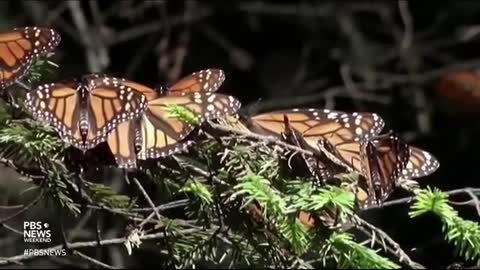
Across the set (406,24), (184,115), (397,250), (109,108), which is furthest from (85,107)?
(406,24)

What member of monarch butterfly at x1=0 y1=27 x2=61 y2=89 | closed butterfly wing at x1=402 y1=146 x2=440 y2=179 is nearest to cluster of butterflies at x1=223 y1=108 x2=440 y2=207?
closed butterfly wing at x1=402 y1=146 x2=440 y2=179

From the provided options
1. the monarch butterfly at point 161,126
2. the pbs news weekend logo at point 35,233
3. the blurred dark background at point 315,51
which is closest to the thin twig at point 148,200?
the monarch butterfly at point 161,126

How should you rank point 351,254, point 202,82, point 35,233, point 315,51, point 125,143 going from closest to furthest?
point 351,254
point 125,143
point 202,82
point 35,233
point 315,51

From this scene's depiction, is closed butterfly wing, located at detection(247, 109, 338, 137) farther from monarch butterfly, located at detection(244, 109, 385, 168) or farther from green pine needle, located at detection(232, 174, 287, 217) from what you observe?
green pine needle, located at detection(232, 174, 287, 217)

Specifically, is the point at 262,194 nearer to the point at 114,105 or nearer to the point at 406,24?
the point at 114,105

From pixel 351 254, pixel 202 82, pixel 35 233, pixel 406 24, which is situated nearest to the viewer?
pixel 351 254

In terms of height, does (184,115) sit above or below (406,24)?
below
